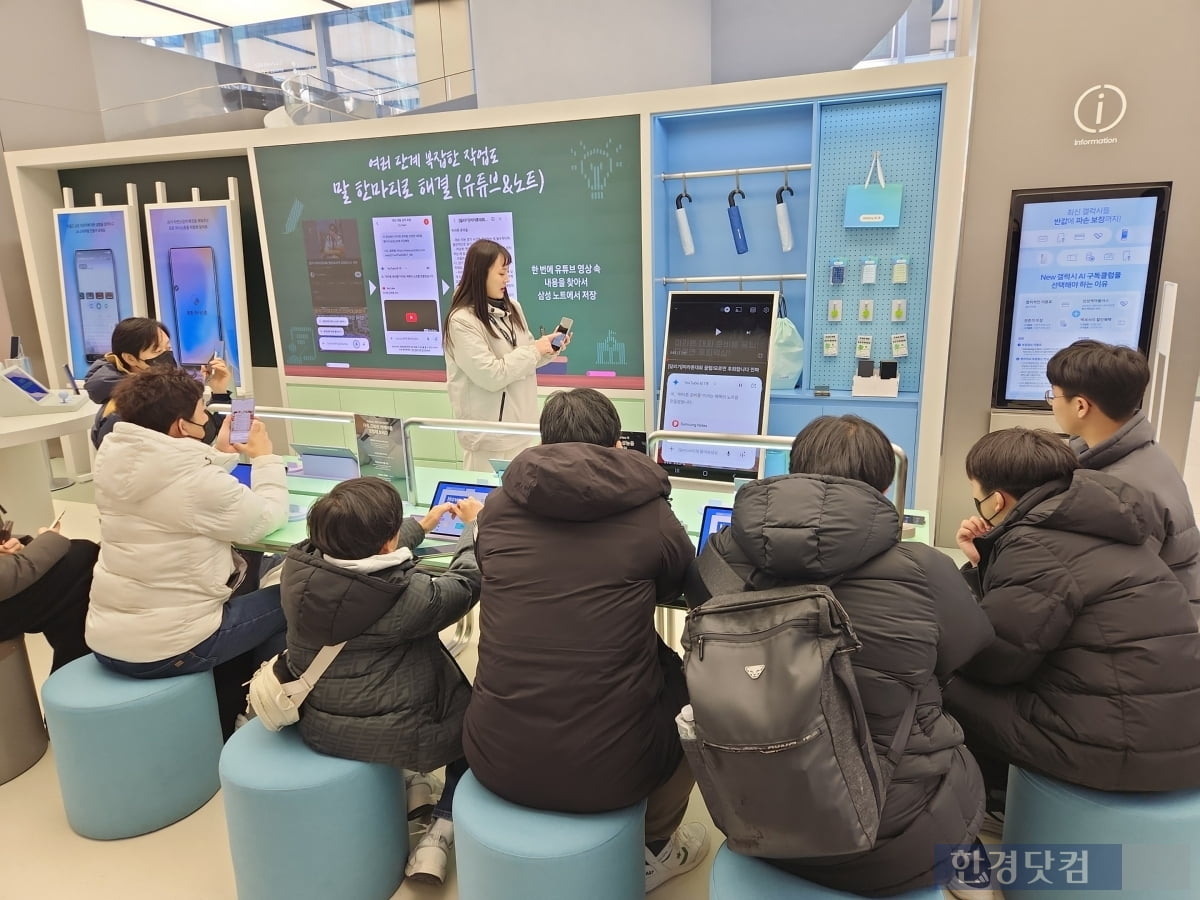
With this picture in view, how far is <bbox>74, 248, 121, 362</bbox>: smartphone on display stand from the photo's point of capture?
18.1 feet

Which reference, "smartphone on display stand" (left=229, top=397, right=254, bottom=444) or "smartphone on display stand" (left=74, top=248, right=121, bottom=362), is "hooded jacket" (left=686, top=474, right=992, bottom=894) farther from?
"smartphone on display stand" (left=74, top=248, right=121, bottom=362)

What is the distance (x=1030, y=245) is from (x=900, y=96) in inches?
35.5

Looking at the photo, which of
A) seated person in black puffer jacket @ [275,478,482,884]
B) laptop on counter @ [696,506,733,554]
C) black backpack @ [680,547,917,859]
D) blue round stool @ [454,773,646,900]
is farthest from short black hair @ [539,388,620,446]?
blue round stool @ [454,773,646,900]

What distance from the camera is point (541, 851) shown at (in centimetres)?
152

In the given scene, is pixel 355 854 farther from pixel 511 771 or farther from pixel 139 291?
pixel 139 291

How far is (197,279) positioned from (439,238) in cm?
191

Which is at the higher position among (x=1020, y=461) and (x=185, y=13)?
(x=185, y=13)

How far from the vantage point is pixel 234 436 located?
255cm

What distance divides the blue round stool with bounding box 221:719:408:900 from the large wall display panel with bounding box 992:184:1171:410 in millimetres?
3274

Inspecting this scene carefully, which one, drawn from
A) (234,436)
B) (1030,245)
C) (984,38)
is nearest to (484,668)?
(234,436)

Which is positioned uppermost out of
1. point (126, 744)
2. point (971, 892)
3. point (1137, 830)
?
point (1137, 830)

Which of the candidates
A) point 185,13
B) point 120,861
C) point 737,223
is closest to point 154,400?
point 120,861

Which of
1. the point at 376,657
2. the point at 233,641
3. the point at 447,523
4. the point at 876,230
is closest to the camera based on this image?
the point at 376,657

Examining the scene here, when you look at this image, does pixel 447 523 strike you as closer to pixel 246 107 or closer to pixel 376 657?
pixel 376 657
